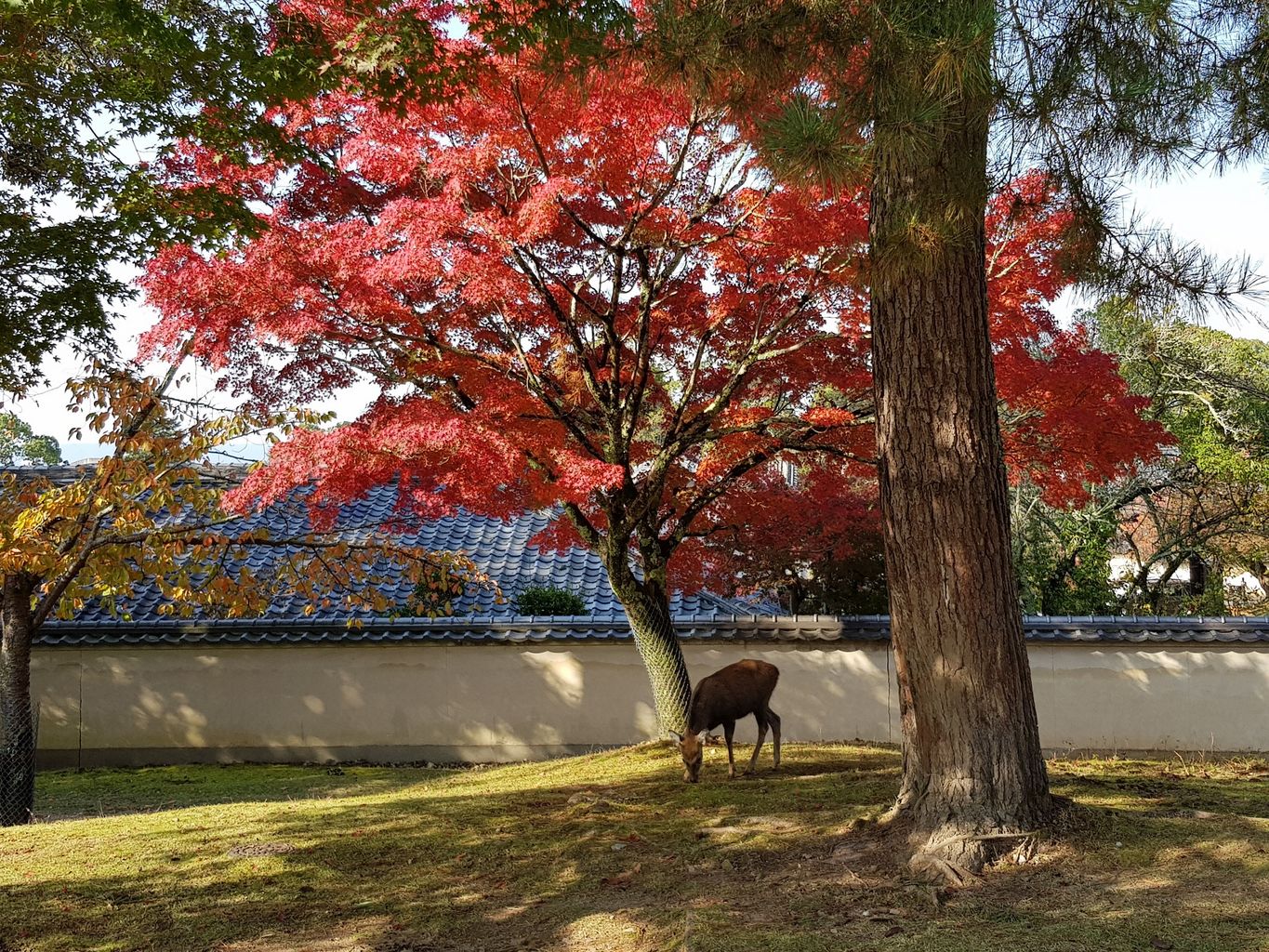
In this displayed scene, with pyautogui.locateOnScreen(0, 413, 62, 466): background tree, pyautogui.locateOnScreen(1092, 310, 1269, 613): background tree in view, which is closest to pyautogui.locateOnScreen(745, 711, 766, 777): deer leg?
pyautogui.locateOnScreen(1092, 310, 1269, 613): background tree

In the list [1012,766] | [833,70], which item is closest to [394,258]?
[833,70]

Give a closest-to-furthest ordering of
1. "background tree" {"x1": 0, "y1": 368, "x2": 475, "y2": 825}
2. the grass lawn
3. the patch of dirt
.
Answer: the grass lawn < the patch of dirt < "background tree" {"x1": 0, "y1": 368, "x2": 475, "y2": 825}

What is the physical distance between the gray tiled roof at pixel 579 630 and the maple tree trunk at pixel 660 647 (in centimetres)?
205

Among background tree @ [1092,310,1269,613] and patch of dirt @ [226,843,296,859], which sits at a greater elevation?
background tree @ [1092,310,1269,613]

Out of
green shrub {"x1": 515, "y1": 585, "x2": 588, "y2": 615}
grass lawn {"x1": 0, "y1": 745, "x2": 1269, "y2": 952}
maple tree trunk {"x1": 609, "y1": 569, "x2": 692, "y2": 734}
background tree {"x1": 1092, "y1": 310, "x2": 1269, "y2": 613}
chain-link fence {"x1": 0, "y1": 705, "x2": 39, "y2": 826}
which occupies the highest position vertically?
background tree {"x1": 1092, "y1": 310, "x2": 1269, "y2": 613}

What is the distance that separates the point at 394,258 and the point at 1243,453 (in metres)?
13.2

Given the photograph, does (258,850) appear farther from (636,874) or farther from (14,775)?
(14,775)

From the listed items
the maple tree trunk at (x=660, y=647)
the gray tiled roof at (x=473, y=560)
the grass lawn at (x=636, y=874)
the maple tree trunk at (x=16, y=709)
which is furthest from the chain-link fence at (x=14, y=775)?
the maple tree trunk at (x=660, y=647)

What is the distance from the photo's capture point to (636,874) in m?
5.41

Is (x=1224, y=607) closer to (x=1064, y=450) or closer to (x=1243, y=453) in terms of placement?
(x=1243, y=453)

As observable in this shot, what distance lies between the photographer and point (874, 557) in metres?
12.6

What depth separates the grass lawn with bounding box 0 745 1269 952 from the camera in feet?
14.3

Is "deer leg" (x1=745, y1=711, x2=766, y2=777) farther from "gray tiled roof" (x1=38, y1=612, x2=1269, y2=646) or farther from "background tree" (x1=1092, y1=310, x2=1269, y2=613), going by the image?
"background tree" (x1=1092, y1=310, x2=1269, y2=613)

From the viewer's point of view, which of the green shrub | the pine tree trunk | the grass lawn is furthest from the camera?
the green shrub
